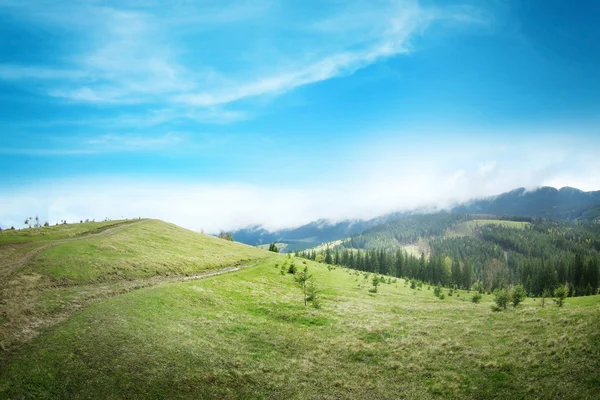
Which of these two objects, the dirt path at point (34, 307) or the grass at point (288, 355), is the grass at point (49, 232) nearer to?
the dirt path at point (34, 307)

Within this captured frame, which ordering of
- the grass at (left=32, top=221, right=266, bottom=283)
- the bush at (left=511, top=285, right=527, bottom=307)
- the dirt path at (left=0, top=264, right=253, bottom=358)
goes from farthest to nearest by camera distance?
the bush at (left=511, top=285, right=527, bottom=307), the grass at (left=32, top=221, right=266, bottom=283), the dirt path at (left=0, top=264, right=253, bottom=358)

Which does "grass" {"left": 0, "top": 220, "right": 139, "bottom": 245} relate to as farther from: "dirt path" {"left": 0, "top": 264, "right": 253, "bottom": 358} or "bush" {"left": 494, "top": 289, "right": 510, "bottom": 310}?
"bush" {"left": 494, "top": 289, "right": 510, "bottom": 310}

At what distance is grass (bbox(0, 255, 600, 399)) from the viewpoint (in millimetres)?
20422

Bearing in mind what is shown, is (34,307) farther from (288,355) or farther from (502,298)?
(502,298)

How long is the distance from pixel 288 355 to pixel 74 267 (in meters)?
38.2

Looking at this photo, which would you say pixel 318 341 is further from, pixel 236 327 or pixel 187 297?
pixel 187 297

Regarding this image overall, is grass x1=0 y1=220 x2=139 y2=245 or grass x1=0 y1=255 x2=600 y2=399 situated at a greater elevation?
grass x1=0 y1=220 x2=139 y2=245

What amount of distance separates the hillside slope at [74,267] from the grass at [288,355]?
3.46 metres

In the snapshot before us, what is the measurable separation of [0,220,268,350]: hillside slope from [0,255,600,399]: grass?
11.4 ft

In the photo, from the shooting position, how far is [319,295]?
58969 mm

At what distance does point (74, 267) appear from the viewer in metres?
45.0

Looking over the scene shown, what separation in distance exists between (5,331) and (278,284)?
43.7m

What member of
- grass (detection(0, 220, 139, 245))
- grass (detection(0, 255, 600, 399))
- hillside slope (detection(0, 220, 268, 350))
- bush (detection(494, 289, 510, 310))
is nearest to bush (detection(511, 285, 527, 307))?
bush (detection(494, 289, 510, 310))

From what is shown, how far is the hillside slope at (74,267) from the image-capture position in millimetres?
30359
